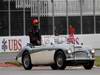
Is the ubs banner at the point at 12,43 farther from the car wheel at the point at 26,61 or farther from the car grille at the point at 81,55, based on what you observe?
the car grille at the point at 81,55

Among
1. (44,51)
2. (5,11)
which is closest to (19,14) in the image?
(5,11)

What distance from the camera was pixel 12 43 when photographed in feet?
127

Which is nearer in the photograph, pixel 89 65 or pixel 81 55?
pixel 81 55

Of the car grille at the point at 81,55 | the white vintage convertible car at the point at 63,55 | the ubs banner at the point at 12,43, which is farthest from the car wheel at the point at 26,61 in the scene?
the ubs banner at the point at 12,43

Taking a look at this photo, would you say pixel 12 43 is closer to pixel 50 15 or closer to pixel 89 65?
pixel 50 15

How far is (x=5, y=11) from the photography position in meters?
43.8

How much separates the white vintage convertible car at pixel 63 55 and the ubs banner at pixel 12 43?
1645cm

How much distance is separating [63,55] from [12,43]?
61.9 ft

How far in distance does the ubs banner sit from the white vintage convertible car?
16455 millimetres

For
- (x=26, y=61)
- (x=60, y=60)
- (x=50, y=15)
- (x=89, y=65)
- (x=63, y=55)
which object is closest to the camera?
(x=63, y=55)

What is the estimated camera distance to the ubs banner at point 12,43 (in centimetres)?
3799

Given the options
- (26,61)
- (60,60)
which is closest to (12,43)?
(26,61)

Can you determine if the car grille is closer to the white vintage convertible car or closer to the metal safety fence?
the white vintage convertible car

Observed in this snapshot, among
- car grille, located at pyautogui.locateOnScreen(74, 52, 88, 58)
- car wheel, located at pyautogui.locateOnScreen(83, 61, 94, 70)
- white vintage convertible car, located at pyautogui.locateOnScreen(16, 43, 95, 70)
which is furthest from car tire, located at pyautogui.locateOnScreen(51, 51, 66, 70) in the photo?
car wheel, located at pyautogui.locateOnScreen(83, 61, 94, 70)
